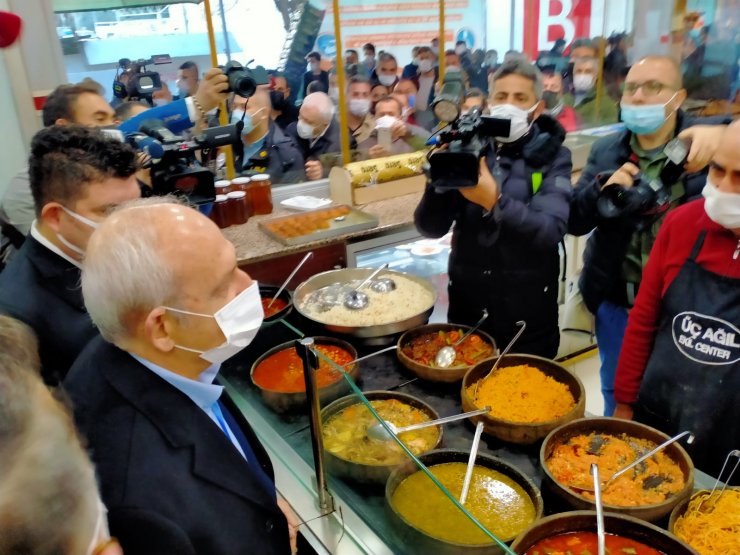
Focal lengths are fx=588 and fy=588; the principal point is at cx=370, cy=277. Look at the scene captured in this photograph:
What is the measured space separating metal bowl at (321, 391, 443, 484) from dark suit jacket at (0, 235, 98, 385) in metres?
0.78

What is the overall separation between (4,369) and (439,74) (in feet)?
14.1

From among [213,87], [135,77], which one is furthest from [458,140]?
[135,77]

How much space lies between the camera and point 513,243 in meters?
2.20

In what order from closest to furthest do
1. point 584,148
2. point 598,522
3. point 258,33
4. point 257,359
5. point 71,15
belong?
point 598,522, point 257,359, point 71,15, point 258,33, point 584,148

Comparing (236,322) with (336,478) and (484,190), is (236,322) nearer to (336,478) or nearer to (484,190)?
(336,478)

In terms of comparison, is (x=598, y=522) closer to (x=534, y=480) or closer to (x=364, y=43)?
(x=534, y=480)

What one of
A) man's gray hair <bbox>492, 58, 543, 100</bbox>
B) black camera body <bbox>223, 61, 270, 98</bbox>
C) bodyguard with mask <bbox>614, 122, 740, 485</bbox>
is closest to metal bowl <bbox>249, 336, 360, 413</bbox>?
bodyguard with mask <bbox>614, 122, 740, 485</bbox>

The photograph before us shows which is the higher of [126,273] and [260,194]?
[126,273]

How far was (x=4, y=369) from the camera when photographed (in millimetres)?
748

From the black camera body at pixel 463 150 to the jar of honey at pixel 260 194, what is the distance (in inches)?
73.2

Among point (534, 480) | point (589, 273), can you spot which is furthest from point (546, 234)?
point (534, 480)

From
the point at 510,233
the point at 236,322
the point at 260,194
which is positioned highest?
the point at 236,322

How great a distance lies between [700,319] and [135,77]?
3.50m

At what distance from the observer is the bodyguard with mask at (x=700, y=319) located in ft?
5.25
